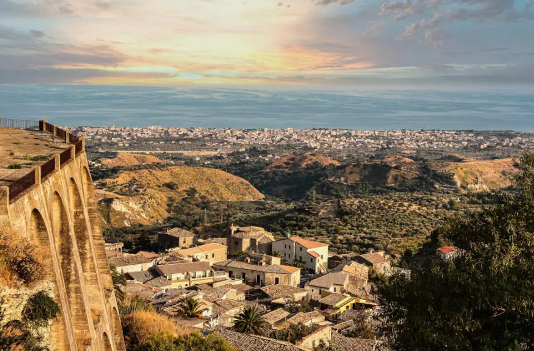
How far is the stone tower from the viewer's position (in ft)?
32.4

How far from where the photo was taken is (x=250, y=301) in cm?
3031

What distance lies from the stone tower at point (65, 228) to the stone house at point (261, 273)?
64.4 ft

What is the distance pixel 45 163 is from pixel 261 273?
26293 mm

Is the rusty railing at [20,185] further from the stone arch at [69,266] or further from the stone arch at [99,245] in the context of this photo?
the stone arch at [99,245]

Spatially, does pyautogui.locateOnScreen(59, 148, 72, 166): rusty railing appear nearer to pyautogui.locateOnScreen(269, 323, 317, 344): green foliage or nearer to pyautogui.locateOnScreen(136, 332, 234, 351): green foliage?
pyautogui.locateOnScreen(136, 332, 234, 351): green foliage

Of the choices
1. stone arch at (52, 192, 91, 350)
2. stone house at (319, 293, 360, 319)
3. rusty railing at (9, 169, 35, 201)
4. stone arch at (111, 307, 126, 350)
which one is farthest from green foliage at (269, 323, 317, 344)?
rusty railing at (9, 169, 35, 201)

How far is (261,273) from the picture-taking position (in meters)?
36.6

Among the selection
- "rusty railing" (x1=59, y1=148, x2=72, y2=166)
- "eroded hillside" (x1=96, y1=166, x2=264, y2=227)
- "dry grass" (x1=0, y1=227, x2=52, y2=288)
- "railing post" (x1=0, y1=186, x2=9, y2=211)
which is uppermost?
"rusty railing" (x1=59, y1=148, x2=72, y2=166)

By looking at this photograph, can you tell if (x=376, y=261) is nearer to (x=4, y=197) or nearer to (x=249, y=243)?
(x=249, y=243)

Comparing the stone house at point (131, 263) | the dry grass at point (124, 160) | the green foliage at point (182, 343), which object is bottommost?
the dry grass at point (124, 160)

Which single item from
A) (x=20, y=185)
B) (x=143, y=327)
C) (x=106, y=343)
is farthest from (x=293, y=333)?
(x=20, y=185)

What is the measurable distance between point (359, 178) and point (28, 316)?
99146mm

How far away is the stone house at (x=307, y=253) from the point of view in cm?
4306

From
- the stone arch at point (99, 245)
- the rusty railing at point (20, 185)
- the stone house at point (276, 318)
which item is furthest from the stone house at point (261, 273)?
the rusty railing at point (20, 185)
